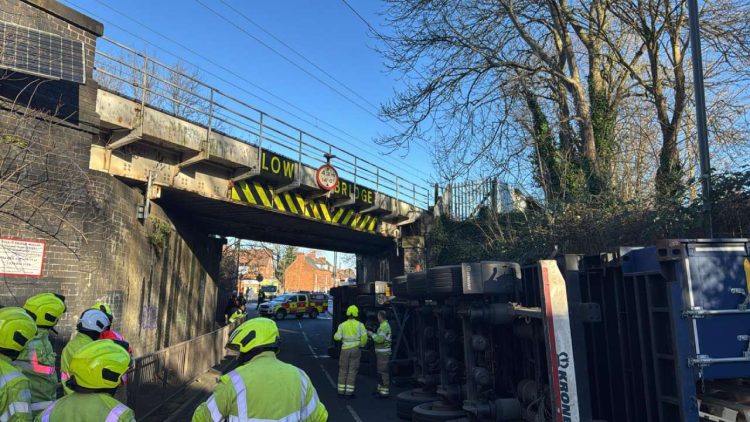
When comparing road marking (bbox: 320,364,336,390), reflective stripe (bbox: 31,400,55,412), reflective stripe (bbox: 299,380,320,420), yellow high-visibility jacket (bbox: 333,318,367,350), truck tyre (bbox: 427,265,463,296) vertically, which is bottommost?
road marking (bbox: 320,364,336,390)

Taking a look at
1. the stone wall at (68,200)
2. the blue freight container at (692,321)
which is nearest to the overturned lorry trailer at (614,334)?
the blue freight container at (692,321)

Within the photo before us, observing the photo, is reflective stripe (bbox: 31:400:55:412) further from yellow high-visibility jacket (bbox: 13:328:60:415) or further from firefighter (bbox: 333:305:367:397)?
firefighter (bbox: 333:305:367:397)

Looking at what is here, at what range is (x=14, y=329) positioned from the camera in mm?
3719

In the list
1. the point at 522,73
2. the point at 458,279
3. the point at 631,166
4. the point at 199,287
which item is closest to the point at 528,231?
the point at 631,166

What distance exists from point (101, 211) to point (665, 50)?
15.2 meters

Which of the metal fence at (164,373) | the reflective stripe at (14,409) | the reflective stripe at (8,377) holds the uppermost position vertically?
the reflective stripe at (8,377)

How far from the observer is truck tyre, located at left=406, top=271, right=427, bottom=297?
7.79m

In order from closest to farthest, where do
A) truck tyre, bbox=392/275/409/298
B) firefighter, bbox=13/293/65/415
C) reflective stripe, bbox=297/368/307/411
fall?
1. reflective stripe, bbox=297/368/307/411
2. firefighter, bbox=13/293/65/415
3. truck tyre, bbox=392/275/409/298

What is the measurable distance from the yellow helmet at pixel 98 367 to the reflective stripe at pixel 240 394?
0.61m

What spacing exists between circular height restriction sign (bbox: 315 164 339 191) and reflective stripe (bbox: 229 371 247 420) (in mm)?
12905

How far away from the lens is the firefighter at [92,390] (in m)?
2.64

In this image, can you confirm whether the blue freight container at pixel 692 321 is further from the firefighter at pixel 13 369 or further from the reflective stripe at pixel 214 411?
the firefighter at pixel 13 369

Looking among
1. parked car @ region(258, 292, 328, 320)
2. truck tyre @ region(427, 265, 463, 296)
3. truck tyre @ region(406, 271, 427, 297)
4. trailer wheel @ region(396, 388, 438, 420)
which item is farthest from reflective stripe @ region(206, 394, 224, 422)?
parked car @ region(258, 292, 328, 320)

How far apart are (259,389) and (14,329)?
2.27 metres
